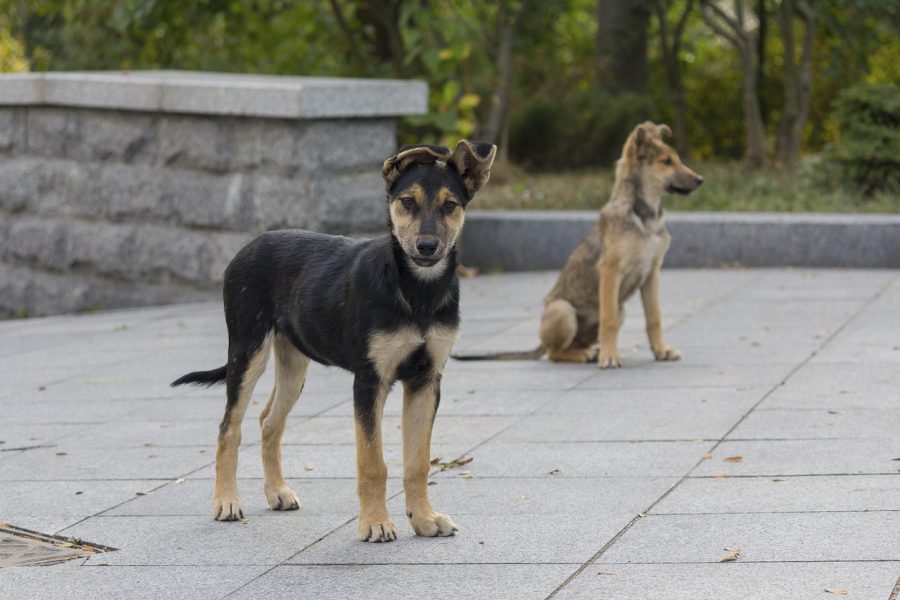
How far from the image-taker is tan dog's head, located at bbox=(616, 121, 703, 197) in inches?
359

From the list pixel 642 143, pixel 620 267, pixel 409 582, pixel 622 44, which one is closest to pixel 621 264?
pixel 620 267

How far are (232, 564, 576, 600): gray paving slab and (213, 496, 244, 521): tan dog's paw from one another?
75 cm

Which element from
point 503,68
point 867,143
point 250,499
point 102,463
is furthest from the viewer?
point 503,68

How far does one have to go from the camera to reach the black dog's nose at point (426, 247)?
5.04m

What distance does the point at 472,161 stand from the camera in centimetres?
523

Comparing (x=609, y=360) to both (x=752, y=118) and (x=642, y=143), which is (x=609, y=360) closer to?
(x=642, y=143)

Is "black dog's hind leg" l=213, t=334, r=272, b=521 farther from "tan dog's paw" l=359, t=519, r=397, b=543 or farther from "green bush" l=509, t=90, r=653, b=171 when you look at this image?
"green bush" l=509, t=90, r=653, b=171

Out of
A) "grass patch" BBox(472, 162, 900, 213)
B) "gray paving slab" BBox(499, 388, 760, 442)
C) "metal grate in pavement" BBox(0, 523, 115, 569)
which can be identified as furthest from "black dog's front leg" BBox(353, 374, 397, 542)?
"grass patch" BBox(472, 162, 900, 213)

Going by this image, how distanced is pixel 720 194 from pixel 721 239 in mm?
1978

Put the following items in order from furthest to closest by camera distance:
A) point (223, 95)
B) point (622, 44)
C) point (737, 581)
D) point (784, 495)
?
point (622, 44)
point (223, 95)
point (784, 495)
point (737, 581)

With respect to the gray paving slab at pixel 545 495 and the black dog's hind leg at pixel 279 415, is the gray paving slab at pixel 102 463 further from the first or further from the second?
the gray paving slab at pixel 545 495

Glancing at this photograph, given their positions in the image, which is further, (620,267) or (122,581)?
(620,267)

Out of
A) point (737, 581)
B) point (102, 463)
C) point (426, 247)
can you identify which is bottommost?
point (102, 463)

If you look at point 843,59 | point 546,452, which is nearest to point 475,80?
point 843,59
